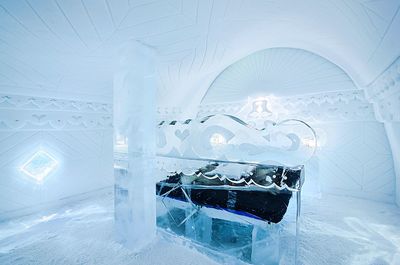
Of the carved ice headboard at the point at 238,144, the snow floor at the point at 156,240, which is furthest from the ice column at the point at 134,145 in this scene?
the carved ice headboard at the point at 238,144

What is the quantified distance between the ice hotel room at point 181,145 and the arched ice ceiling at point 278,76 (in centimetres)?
6

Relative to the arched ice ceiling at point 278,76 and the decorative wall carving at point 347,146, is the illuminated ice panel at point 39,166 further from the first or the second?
the decorative wall carving at point 347,146

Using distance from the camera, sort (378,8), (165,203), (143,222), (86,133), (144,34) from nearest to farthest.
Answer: (378,8), (144,34), (143,222), (165,203), (86,133)

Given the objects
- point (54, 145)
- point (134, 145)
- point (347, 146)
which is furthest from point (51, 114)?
point (347, 146)

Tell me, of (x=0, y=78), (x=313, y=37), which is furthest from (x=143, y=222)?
(x=313, y=37)

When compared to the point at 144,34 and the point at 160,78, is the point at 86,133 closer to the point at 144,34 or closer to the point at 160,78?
the point at 160,78

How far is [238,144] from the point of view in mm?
1903

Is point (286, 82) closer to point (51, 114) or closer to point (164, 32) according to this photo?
point (164, 32)

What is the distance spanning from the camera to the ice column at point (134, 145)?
68.5 inches

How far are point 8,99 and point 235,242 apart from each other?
10.2 ft

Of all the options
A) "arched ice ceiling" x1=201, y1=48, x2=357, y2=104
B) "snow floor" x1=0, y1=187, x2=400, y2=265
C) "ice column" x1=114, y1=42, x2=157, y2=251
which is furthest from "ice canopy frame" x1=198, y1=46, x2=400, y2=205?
"ice column" x1=114, y1=42, x2=157, y2=251

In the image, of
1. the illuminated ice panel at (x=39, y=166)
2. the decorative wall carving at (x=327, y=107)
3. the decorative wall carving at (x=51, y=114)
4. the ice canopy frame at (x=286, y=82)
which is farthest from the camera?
the decorative wall carving at (x=327, y=107)

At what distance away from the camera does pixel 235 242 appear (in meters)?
1.85

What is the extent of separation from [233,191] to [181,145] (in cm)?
75
